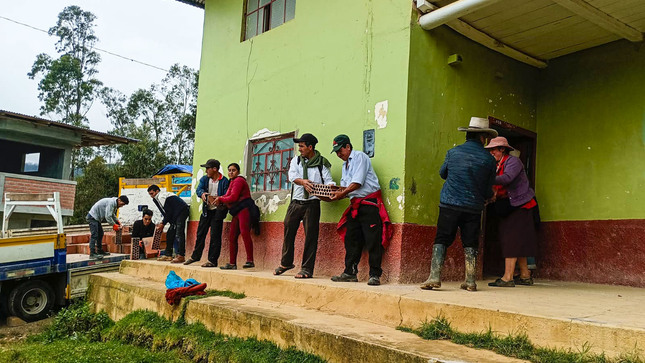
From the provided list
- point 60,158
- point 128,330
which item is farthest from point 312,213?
point 60,158

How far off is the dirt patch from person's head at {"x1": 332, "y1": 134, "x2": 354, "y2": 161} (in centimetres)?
578

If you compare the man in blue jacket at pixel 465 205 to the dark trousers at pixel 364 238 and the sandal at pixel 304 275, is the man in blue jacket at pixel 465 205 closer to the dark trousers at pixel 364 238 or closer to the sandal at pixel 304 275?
the dark trousers at pixel 364 238

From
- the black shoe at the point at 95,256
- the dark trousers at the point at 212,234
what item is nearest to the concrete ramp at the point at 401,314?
the dark trousers at the point at 212,234

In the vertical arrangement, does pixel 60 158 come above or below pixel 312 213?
above

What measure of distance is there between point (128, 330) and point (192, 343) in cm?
162

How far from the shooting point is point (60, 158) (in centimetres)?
1788

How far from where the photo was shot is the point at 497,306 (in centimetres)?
377

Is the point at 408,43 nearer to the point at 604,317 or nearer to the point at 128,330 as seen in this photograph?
the point at 604,317

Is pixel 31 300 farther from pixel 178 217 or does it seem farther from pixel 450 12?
pixel 450 12

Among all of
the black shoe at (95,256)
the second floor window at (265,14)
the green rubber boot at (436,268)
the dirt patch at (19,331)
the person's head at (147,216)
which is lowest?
the dirt patch at (19,331)

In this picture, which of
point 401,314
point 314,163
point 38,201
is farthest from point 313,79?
point 38,201

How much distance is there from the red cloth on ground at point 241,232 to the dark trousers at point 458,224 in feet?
10.4

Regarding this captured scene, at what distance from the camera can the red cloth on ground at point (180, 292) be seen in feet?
19.5

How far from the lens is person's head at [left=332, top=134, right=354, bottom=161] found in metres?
5.79
